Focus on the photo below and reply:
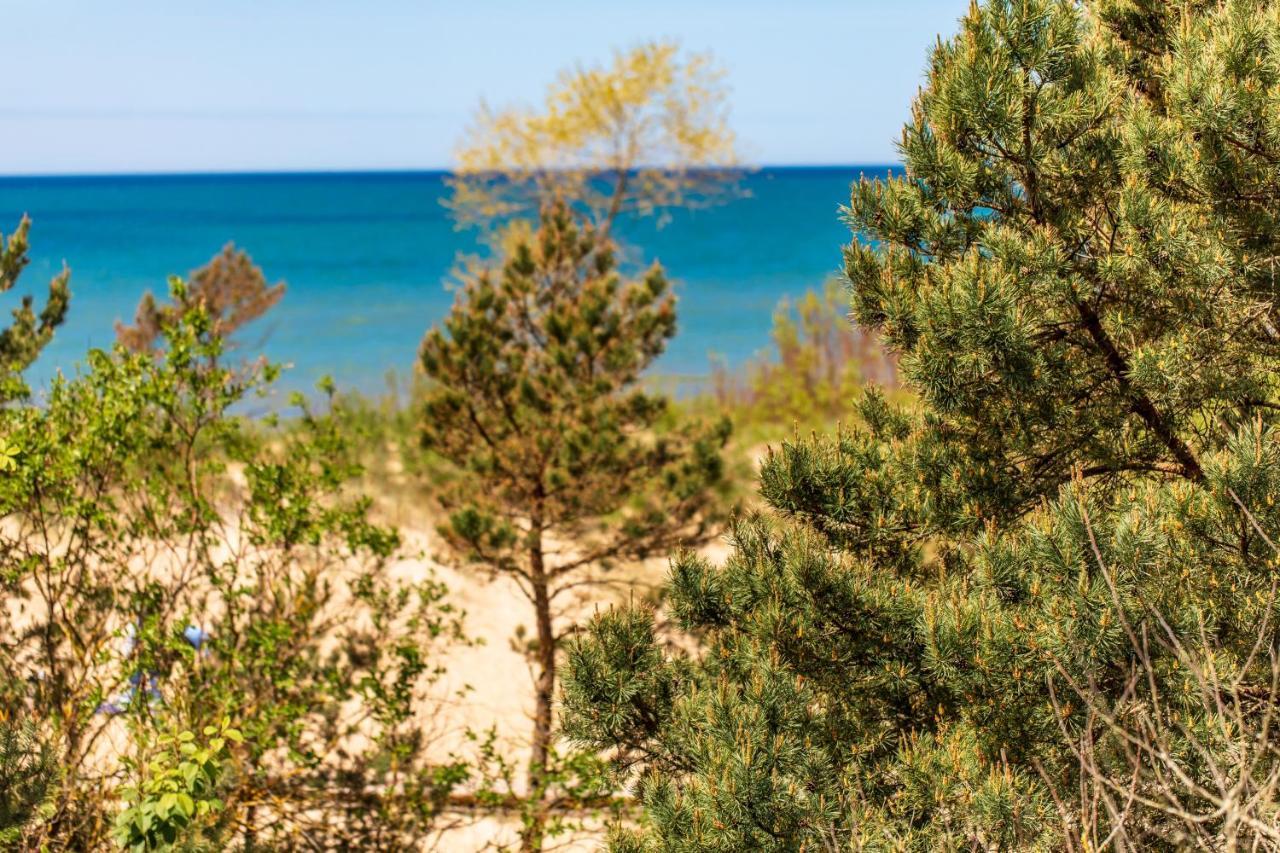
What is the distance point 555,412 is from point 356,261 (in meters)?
55.4

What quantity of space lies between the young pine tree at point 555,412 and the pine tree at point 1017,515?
15.1ft

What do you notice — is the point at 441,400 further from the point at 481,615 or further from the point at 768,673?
the point at 768,673

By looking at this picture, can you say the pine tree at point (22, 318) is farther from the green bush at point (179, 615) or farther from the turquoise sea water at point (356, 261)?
the turquoise sea water at point (356, 261)

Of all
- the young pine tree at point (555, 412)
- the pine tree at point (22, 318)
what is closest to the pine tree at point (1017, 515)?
the young pine tree at point (555, 412)

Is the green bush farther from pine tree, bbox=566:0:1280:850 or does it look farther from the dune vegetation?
pine tree, bbox=566:0:1280:850

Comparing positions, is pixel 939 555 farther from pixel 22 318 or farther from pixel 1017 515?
pixel 22 318


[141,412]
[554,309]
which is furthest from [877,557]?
[554,309]

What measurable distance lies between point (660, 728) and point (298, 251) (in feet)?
222

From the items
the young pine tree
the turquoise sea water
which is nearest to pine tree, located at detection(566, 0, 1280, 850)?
the young pine tree

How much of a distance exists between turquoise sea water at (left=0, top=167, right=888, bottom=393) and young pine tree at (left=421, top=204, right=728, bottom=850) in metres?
3.98

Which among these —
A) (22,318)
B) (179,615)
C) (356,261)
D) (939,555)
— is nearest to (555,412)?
(179,615)

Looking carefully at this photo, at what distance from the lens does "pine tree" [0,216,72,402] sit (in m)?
7.20

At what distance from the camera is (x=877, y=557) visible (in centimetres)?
521

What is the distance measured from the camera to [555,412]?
984 centimetres
